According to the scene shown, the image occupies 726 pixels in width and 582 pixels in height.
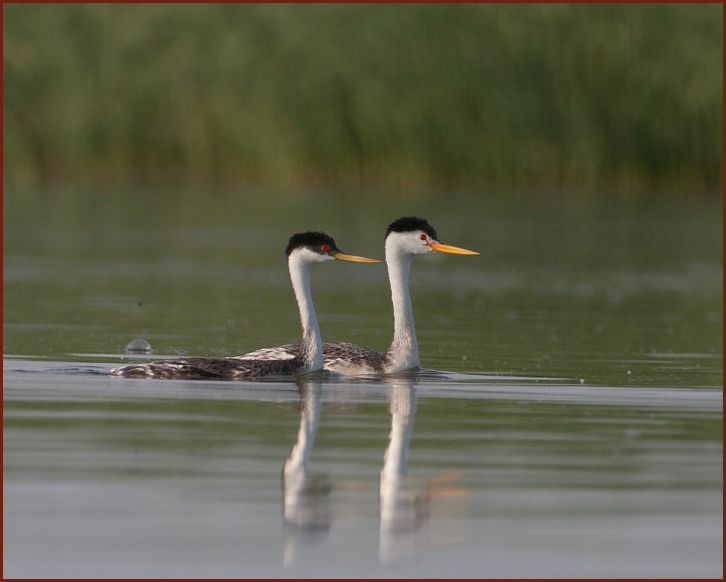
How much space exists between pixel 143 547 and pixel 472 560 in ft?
4.17

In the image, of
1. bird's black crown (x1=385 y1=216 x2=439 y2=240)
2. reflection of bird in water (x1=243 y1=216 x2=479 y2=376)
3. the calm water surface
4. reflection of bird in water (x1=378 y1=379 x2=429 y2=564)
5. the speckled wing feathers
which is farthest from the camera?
bird's black crown (x1=385 y1=216 x2=439 y2=240)

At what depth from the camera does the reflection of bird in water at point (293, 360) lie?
472 inches

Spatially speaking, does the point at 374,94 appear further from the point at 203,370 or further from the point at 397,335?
the point at 203,370

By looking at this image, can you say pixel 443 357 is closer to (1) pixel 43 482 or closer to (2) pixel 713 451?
(2) pixel 713 451

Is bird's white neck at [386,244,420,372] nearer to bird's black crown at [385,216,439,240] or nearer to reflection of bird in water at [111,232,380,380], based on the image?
bird's black crown at [385,216,439,240]

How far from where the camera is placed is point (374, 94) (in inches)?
1544

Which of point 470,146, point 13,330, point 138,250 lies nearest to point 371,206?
point 470,146

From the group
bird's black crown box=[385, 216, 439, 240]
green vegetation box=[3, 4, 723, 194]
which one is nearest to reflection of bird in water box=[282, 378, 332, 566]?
bird's black crown box=[385, 216, 439, 240]

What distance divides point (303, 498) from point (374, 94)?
32.0m

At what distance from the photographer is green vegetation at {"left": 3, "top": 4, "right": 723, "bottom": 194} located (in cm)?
3847

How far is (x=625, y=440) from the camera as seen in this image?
9453 millimetres

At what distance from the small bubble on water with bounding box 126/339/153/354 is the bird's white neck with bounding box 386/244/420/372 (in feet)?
6.86

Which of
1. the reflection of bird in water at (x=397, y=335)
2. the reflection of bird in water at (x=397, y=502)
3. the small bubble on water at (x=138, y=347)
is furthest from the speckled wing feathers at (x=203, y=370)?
the reflection of bird in water at (x=397, y=502)

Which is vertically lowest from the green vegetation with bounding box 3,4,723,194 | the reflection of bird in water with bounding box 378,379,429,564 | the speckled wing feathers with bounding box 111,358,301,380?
the reflection of bird in water with bounding box 378,379,429,564
